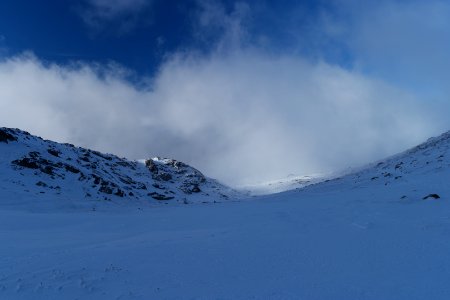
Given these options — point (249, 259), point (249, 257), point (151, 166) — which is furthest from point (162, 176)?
point (249, 259)

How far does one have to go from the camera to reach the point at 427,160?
46.5 m

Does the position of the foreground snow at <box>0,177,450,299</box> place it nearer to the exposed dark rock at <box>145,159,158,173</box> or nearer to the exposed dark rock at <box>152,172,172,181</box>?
the exposed dark rock at <box>152,172,172,181</box>

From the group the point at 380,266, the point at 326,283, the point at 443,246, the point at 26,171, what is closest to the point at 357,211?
the point at 443,246

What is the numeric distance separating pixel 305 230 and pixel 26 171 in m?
53.8

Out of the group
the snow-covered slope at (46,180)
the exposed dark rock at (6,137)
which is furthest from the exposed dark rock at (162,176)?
the exposed dark rock at (6,137)

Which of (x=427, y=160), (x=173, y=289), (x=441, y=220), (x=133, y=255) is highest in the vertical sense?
(x=427, y=160)

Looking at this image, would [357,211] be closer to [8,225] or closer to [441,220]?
[441,220]

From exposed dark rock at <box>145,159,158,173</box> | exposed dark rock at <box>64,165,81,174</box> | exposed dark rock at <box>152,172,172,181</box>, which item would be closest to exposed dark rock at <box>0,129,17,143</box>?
exposed dark rock at <box>64,165,81,174</box>

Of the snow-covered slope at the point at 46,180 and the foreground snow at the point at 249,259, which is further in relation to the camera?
the snow-covered slope at the point at 46,180

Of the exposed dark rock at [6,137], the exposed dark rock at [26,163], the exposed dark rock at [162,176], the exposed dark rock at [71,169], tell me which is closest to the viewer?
the exposed dark rock at [26,163]

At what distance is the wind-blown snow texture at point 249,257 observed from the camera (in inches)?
500

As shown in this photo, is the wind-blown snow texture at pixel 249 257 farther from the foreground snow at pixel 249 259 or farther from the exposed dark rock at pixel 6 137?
the exposed dark rock at pixel 6 137

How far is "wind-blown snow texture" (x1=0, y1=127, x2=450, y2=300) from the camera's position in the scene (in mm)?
12688

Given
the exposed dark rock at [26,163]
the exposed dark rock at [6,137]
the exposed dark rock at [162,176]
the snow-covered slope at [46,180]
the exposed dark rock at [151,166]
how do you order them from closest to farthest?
the snow-covered slope at [46,180] → the exposed dark rock at [26,163] → the exposed dark rock at [6,137] → the exposed dark rock at [162,176] → the exposed dark rock at [151,166]
